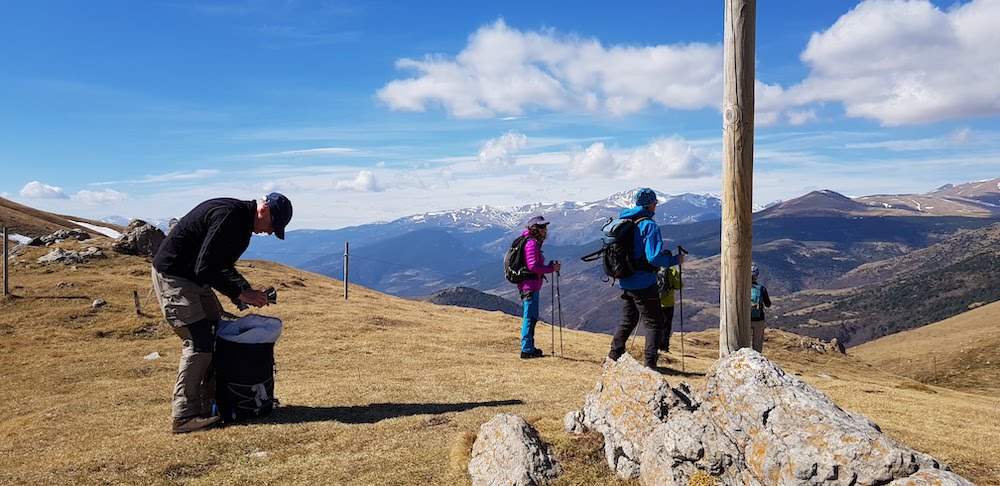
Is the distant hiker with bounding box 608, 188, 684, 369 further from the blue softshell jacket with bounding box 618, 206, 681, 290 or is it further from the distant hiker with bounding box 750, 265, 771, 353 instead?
the distant hiker with bounding box 750, 265, 771, 353

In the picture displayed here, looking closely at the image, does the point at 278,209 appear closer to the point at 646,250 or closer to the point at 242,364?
the point at 242,364

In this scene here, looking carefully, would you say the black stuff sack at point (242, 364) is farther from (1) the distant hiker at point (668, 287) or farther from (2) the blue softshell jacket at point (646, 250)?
(1) the distant hiker at point (668, 287)

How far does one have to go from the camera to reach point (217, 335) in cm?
977

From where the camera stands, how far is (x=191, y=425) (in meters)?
9.48

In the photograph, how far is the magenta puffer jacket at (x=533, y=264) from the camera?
16.1 metres

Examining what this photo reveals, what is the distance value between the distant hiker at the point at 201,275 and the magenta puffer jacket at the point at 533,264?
767cm

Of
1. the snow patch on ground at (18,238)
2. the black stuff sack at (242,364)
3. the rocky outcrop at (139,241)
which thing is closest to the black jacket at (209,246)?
the black stuff sack at (242,364)

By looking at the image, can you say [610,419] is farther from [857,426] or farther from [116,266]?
[116,266]

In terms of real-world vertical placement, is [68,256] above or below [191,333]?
below

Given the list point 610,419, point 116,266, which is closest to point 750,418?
point 610,419

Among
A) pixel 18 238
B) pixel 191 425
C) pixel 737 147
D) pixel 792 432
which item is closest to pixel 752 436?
pixel 792 432

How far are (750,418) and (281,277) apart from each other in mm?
45476

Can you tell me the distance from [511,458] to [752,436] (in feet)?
8.71

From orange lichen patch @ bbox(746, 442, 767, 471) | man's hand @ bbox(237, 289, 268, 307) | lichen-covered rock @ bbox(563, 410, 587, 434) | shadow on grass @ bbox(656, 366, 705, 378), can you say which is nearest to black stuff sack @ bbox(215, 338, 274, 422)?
man's hand @ bbox(237, 289, 268, 307)
